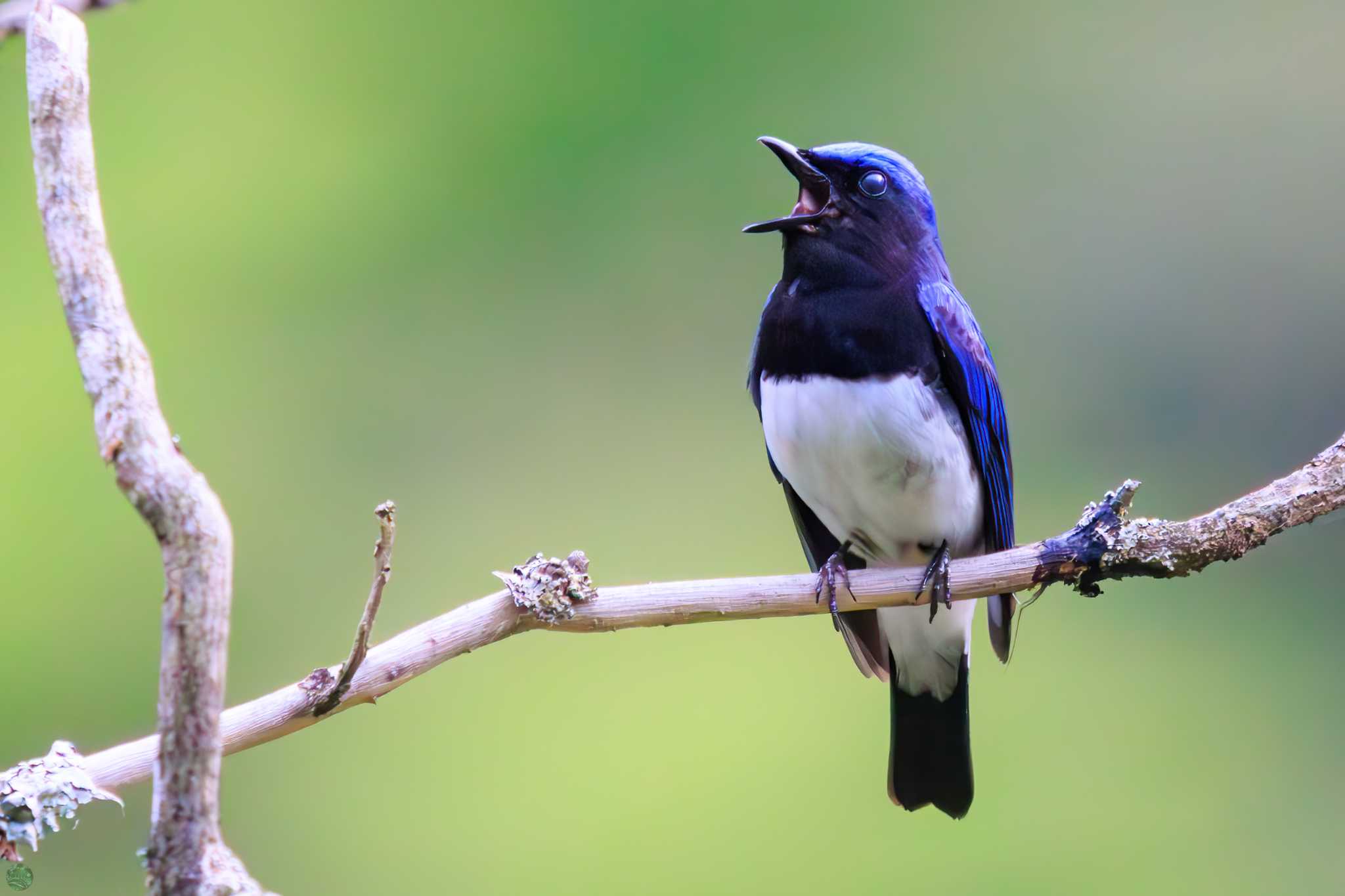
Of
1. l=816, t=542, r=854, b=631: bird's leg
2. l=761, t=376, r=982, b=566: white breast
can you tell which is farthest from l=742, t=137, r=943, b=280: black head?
l=816, t=542, r=854, b=631: bird's leg

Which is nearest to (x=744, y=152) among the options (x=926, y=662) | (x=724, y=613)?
(x=926, y=662)

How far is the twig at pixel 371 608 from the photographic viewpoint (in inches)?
42.7

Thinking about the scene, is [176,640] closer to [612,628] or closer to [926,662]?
[612,628]

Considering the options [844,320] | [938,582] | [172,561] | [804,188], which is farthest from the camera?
[804,188]

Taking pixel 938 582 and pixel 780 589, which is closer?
pixel 780 589

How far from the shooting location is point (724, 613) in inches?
58.0

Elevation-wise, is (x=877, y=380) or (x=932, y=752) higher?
(x=877, y=380)

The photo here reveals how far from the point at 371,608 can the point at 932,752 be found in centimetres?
134

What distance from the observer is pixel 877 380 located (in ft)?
5.83

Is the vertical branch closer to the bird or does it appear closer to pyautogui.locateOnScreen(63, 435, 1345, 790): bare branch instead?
pyautogui.locateOnScreen(63, 435, 1345, 790): bare branch

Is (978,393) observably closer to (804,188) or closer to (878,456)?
(878,456)

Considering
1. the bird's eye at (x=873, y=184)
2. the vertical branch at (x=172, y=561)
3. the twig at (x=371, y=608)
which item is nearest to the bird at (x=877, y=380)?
the bird's eye at (x=873, y=184)

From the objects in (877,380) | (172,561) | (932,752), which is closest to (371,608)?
(172,561)

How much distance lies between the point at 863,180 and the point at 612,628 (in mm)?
801
